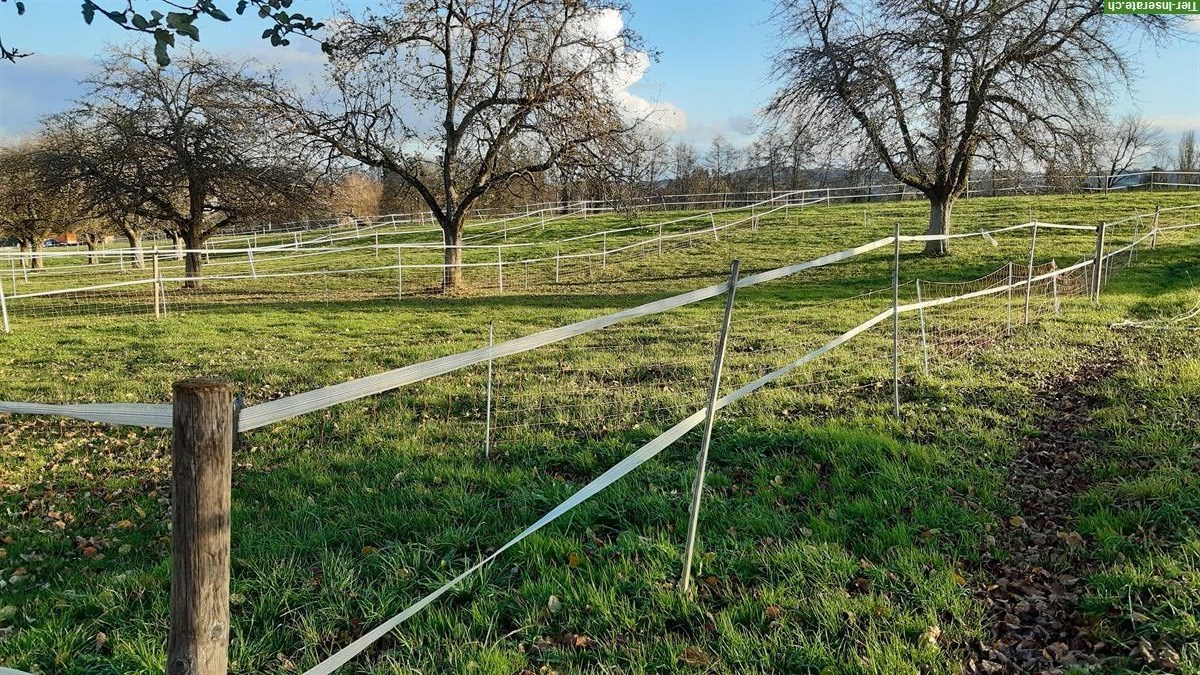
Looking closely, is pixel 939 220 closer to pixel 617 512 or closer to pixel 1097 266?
pixel 1097 266

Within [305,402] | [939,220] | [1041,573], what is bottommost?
[1041,573]

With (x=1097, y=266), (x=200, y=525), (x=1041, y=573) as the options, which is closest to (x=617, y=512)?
(x=1041, y=573)

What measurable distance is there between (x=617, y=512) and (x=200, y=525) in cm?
246

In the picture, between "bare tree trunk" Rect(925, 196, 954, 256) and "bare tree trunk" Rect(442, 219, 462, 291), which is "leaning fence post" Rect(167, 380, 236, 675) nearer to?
"bare tree trunk" Rect(442, 219, 462, 291)

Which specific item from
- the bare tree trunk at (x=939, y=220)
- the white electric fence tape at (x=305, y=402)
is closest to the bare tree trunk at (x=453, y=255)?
the bare tree trunk at (x=939, y=220)

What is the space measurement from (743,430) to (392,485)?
2566mm

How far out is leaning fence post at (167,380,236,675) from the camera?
5.41 ft

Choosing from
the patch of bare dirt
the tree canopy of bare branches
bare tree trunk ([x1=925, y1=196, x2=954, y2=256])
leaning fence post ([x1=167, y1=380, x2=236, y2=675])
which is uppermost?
the tree canopy of bare branches

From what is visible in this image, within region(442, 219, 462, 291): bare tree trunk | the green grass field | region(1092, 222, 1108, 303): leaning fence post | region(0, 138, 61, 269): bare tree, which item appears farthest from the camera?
region(0, 138, 61, 269): bare tree

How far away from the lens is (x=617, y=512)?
3820 mm

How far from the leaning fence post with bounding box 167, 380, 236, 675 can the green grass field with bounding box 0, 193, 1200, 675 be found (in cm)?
101

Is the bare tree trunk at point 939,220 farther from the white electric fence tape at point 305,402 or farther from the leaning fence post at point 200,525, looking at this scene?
the leaning fence post at point 200,525

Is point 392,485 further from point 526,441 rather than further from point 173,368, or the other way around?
point 173,368

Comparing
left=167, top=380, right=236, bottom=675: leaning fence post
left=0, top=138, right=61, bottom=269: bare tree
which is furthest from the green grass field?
left=0, top=138, right=61, bottom=269: bare tree
